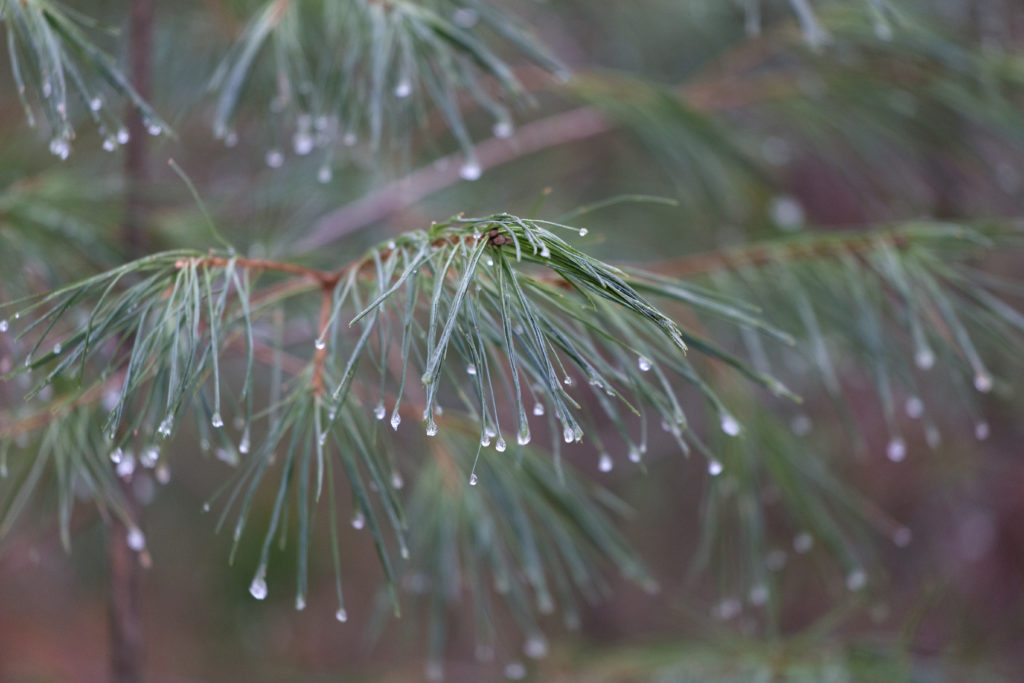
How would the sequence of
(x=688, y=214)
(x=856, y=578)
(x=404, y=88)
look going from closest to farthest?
(x=404, y=88), (x=856, y=578), (x=688, y=214)

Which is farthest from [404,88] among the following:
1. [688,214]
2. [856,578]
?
[688,214]

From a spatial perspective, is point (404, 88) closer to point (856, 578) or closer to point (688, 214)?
point (856, 578)

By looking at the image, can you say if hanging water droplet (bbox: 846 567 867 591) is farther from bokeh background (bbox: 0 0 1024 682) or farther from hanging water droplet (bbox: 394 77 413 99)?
hanging water droplet (bbox: 394 77 413 99)

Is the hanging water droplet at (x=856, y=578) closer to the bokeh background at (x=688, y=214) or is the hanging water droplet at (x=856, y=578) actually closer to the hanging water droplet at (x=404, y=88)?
the bokeh background at (x=688, y=214)

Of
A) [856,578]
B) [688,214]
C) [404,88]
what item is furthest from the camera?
[688,214]

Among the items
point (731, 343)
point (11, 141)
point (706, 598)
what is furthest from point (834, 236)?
point (706, 598)

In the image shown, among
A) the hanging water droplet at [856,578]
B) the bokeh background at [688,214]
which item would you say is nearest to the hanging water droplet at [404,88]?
the bokeh background at [688,214]

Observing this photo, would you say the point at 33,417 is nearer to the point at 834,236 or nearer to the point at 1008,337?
the point at 834,236

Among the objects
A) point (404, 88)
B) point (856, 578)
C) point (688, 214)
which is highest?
point (688, 214)
